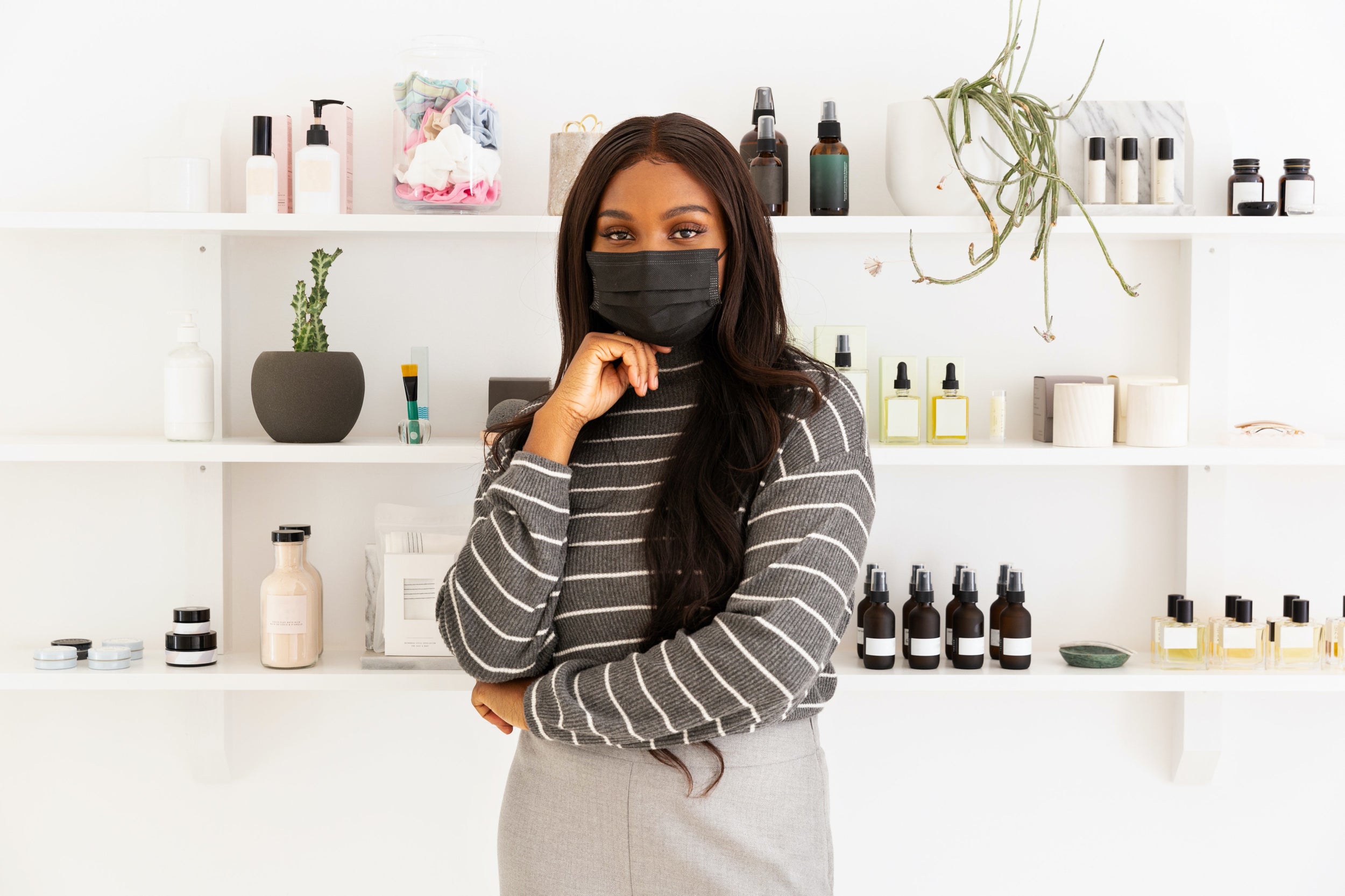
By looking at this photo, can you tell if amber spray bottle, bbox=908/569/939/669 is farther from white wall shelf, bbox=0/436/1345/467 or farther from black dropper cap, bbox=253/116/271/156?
black dropper cap, bbox=253/116/271/156

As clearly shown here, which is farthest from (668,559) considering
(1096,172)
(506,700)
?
(1096,172)

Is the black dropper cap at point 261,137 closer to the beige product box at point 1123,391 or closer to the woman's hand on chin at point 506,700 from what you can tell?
the woman's hand on chin at point 506,700

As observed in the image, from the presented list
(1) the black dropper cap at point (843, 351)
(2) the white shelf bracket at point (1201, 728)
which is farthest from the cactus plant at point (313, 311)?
(2) the white shelf bracket at point (1201, 728)

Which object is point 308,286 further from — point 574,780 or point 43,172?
point 574,780

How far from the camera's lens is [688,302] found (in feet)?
3.77

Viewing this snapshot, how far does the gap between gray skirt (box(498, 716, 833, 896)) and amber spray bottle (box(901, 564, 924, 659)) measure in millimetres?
502

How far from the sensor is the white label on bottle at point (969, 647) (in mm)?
1623

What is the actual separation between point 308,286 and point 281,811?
0.88m

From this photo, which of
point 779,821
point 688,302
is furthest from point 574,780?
A: point 688,302

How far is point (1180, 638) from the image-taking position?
1635mm

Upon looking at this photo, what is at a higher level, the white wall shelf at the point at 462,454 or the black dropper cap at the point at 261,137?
the black dropper cap at the point at 261,137

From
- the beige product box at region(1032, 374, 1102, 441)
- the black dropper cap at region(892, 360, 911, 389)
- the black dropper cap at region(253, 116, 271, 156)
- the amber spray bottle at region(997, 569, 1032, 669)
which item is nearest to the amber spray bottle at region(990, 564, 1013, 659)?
the amber spray bottle at region(997, 569, 1032, 669)

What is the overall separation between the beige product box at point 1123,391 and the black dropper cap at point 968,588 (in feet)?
1.03

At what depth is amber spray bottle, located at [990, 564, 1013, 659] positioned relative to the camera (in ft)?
5.44
